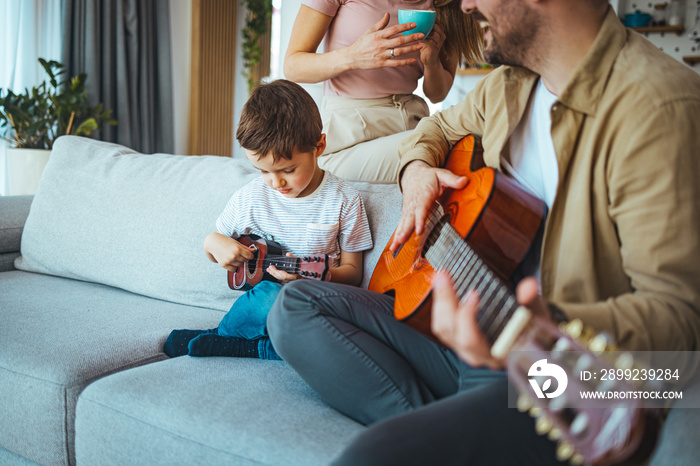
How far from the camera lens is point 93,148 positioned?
212 centimetres

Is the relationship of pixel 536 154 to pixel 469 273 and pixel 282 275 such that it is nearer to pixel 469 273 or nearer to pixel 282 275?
pixel 469 273

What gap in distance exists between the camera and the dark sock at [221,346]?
1.30 metres

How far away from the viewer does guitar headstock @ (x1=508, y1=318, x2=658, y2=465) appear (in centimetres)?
56

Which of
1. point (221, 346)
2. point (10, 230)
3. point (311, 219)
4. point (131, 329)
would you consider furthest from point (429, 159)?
point (10, 230)

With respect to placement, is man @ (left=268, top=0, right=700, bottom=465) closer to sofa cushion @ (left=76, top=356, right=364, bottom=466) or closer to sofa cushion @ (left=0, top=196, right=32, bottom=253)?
sofa cushion @ (left=76, top=356, right=364, bottom=466)

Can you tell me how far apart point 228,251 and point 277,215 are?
0.16 metres

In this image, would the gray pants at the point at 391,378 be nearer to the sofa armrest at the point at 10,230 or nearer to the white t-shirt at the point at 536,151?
the white t-shirt at the point at 536,151

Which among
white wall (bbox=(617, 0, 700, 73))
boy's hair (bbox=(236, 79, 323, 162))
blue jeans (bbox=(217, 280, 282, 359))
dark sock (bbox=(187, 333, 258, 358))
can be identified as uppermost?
white wall (bbox=(617, 0, 700, 73))

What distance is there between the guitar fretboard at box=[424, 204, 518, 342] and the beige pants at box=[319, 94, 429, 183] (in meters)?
0.57

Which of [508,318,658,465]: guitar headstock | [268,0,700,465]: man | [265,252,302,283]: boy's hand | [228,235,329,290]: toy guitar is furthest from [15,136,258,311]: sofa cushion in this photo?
[508,318,658,465]: guitar headstock

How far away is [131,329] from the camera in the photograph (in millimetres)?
1476

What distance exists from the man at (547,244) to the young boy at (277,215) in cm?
27

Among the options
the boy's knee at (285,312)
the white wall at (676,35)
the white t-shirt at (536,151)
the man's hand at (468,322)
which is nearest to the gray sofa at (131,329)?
the boy's knee at (285,312)

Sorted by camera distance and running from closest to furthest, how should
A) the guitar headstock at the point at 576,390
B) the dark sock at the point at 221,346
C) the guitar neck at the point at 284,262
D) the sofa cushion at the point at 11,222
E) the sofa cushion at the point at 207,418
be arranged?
1. the guitar headstock at the point at 576,390
2. the sofa cushion at the point at 207,418
3. the dark sock at the point at 221,346
4. the guitar neck at the point at 284,262
5. the sofa cushion at the point at 11,222
